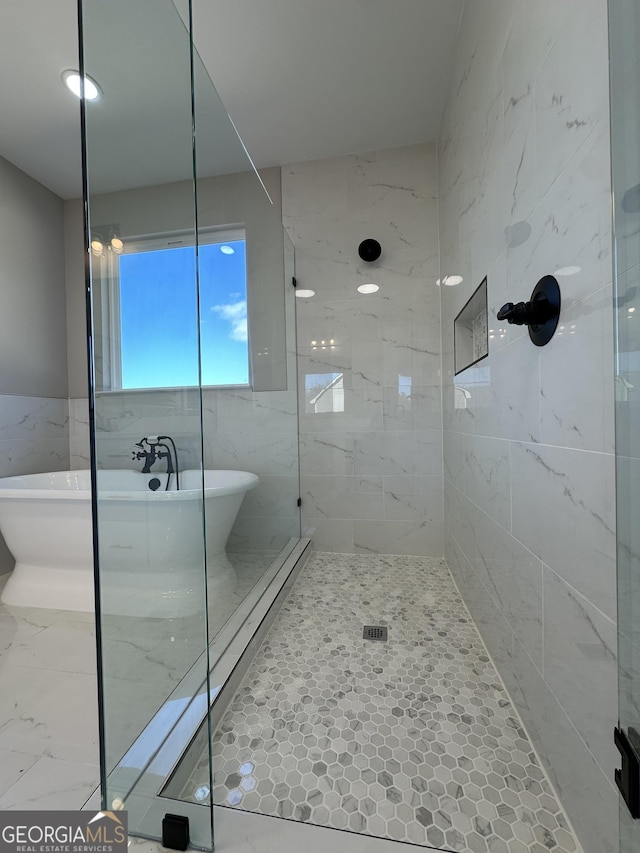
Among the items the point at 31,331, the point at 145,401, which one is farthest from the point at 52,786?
the point at 31,331

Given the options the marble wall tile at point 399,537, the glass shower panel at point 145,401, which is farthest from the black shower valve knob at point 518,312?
the marble wall tile at point 399,537

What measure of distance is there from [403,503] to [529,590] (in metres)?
1.53

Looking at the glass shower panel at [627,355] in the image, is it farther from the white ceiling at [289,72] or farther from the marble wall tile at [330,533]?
the marble wall tile at [330,533]

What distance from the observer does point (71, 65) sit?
1958mm

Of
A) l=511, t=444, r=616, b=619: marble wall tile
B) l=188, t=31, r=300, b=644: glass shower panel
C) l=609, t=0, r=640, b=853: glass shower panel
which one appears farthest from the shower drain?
l=609, t=0, r=640, b=853: glass shower panel

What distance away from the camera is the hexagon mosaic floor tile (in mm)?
872

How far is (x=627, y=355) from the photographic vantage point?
0.44 meters

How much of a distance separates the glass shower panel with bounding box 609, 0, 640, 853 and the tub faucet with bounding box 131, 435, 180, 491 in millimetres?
965

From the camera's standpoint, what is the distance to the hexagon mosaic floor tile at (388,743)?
0.87 m

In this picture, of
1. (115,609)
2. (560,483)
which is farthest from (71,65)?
(560,483)

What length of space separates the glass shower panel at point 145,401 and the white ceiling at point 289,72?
82cm

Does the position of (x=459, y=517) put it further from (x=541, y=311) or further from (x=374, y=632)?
(x=541, y=311)

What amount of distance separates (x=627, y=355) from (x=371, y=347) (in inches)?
87.5

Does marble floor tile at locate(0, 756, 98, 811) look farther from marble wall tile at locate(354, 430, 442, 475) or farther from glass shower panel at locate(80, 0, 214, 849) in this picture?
marble wall tile at locate(354, 430, 442, 475)
